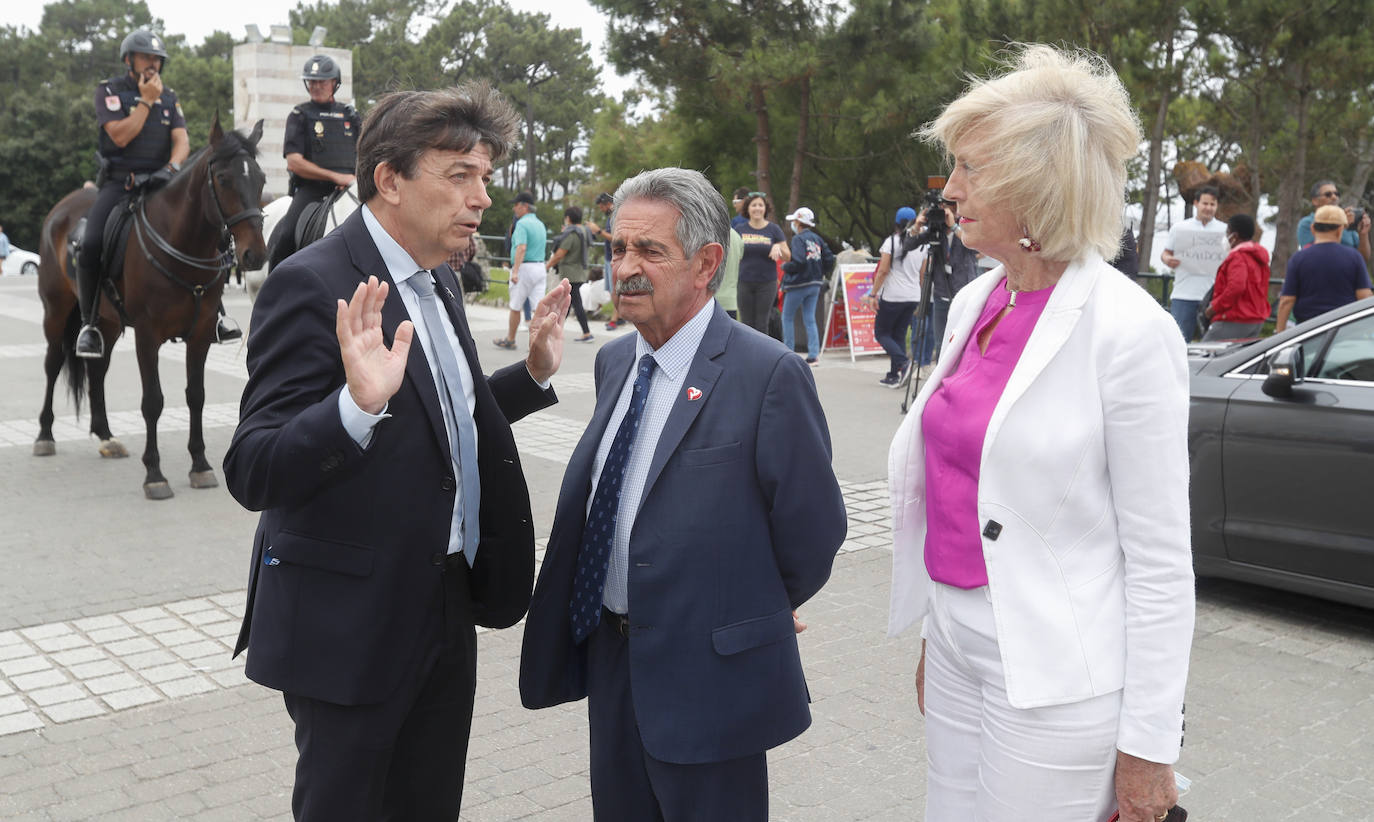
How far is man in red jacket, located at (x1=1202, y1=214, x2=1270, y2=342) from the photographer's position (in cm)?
1105

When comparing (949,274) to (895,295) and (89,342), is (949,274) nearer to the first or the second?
(895,295)

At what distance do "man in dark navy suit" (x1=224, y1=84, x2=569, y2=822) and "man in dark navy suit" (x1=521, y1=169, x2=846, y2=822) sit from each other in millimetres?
198

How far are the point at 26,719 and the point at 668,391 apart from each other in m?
3.35

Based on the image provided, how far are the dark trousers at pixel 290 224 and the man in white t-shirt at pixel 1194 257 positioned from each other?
27.4 ft

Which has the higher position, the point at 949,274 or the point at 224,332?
the point at 949,274

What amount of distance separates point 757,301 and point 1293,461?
9285mm

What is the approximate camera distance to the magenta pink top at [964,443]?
2.48 meters

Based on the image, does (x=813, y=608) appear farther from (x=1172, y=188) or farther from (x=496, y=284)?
(x=1172, y=188)

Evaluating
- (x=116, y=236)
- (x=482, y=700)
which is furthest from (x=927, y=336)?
(x=482, y=700)

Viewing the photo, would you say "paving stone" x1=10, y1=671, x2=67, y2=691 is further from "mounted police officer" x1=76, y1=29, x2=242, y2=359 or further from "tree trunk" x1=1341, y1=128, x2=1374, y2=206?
"tree trunk" x1=1341, y1=128, x2=1374, y2=206

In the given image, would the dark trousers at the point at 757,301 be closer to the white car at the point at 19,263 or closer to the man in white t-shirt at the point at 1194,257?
the man in white t-shirt at the point at 1194,257

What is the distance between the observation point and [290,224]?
9.39 meters

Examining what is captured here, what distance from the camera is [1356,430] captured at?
18.7 ft

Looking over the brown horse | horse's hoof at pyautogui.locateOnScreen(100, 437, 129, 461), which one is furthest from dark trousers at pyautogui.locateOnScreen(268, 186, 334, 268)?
horse's hoof at pyautogui.locateOnScreen(100, 437, 129, 461)
